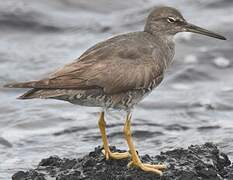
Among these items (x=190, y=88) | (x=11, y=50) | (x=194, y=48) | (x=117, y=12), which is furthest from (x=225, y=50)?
(x=11, y=50)

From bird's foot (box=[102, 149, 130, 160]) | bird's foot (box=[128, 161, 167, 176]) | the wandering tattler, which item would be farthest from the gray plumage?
bird's foot (box=[128, 161, 167, 176])

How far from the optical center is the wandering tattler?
8.01 m

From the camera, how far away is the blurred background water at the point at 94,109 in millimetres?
11227

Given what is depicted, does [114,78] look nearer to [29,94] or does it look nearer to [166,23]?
[29,94]

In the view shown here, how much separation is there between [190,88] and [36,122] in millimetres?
2930

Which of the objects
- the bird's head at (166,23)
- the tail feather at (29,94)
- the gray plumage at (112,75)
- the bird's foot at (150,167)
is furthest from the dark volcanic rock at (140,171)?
the bird's head at (166,23)

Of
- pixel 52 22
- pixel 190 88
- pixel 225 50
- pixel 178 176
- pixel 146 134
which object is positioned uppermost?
pixel 52 22

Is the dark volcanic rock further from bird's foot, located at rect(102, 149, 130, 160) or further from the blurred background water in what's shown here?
the blurred background water

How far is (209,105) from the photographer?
12.6 m

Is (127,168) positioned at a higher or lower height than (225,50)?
lower

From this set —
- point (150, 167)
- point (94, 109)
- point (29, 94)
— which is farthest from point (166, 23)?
point (94, 109)

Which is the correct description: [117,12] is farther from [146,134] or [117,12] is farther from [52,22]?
[146,134]

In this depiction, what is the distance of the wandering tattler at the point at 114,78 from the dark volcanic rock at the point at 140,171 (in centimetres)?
13

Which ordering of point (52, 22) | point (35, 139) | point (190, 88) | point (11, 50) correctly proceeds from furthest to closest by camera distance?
point (52, 22)
point (11, 50)
point (190, 88)
point (35, 139)
